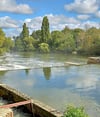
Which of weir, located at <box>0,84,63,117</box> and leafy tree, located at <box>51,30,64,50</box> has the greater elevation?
leafy tree, located at <box>51,30,64,50</box>

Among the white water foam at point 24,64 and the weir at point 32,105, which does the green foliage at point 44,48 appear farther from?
the weir at point 32,105

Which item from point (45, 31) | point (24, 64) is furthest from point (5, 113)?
point (45, 31)

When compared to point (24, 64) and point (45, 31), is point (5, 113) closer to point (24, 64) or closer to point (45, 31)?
point (24, 64)

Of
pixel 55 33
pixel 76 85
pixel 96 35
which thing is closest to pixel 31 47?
pixel 55 33

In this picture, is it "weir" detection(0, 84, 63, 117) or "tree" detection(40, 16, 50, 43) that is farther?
"tree" detection(40, 16, 50, 43)

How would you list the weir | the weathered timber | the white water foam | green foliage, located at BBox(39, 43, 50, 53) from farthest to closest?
green foliage, located at BBox(39, 43, 50, 53) → the white water foam → the weir → the weathered timber

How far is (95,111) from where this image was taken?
13.3 meters

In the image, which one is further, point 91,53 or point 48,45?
point 48,45

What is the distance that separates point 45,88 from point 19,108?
599 centimetres

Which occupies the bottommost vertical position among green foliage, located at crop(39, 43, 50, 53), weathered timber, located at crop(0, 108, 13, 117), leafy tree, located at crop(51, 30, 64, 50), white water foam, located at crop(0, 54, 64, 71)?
white water foam, located at crop(0, 54, 64, 71)

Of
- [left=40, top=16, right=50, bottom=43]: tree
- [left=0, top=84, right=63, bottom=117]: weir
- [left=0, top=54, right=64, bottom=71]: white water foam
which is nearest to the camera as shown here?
[left=0, top=84, right=63, bottom=117]: weir

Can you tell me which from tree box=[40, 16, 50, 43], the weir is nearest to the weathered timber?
the weir

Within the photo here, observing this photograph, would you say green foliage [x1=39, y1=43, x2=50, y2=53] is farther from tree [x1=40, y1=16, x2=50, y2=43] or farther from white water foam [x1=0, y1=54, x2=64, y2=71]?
white water foam [x1=0, y1=54, x2=64, y2=71]

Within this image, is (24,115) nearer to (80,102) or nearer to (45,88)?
(80,102)
